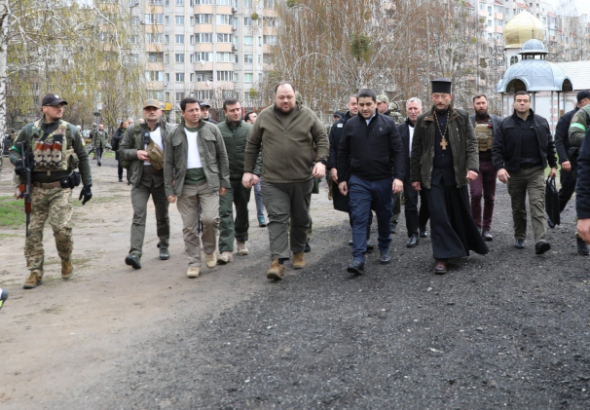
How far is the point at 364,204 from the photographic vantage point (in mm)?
8438

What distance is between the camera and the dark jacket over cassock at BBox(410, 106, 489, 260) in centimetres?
816

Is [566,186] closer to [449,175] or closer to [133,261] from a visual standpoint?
[449,175]

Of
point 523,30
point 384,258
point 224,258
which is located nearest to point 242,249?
point 224,258

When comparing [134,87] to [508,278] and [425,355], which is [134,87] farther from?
[425,355]

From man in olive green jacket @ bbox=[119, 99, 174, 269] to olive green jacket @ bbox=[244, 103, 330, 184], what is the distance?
1.68 meters

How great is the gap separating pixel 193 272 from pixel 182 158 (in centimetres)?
137

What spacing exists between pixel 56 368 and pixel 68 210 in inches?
128

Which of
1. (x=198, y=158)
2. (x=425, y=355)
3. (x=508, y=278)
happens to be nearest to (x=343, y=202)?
(x=198, y=158)

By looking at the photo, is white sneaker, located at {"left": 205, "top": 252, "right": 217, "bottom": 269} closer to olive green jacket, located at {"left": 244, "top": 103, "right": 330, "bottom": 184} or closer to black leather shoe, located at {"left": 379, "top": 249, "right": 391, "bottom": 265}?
olive green jacket, located at {"left": 244, "top": 103, "right": 330, "bottom": 184}

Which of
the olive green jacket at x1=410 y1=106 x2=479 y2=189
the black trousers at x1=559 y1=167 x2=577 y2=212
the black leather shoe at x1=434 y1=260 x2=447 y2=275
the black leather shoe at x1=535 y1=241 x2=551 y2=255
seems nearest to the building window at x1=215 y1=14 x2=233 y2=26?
the black trousers at x1=559 y1=167 x2=577 y2=212

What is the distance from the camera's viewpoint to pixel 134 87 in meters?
20.9

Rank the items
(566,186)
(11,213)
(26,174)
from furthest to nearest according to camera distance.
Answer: (11,213) → (566,186) → (26,174)

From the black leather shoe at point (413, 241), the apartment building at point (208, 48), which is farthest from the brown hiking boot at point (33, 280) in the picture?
the apartment building at point (208, 48)

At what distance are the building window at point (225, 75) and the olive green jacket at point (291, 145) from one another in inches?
3585
